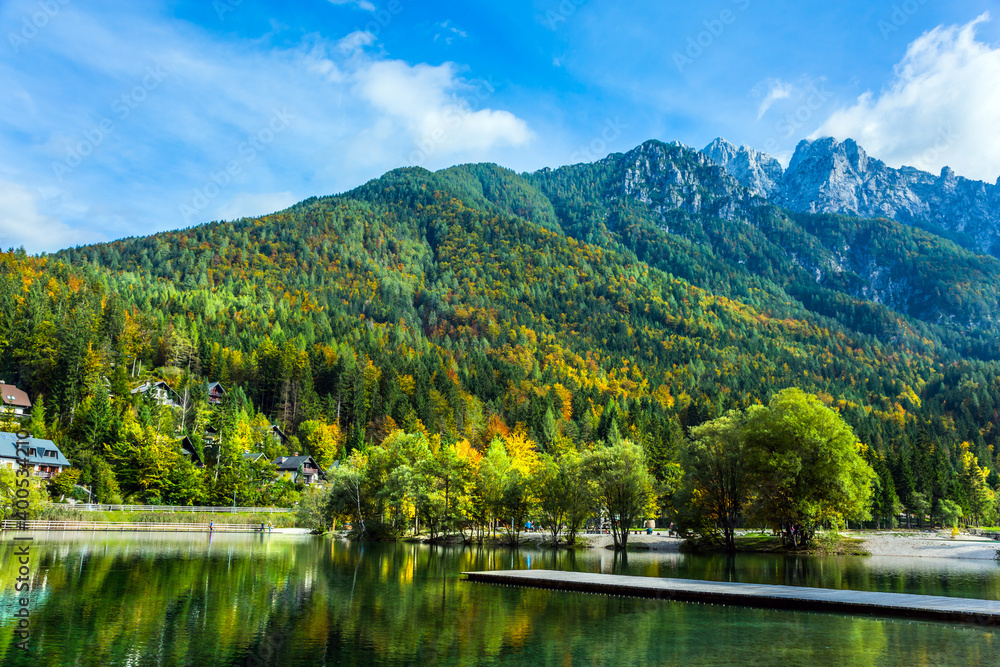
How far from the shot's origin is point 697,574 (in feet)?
151

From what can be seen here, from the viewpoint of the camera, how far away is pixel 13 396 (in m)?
114

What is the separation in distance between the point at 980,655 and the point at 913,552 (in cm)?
6122

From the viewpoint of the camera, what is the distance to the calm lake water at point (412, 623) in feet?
66.1

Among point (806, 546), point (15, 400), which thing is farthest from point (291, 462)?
point (806, 546)

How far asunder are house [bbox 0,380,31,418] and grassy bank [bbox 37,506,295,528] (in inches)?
1300

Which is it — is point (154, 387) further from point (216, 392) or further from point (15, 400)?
point (15, 400)

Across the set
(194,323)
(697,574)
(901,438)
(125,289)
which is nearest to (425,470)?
(697,574)

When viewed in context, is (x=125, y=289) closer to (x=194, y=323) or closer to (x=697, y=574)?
(x=194, y=323)

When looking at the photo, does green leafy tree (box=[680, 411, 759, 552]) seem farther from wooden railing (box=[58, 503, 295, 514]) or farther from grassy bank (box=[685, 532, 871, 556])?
wooden railing (box=[58, 503, 295, 514])

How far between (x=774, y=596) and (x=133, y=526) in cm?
8717

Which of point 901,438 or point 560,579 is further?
point 901,438

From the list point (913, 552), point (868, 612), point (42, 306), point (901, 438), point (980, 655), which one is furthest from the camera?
point (901, 438)

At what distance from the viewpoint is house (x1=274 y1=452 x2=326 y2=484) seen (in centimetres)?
12875

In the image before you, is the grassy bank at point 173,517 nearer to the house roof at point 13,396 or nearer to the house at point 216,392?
the house roof at point 13,396
